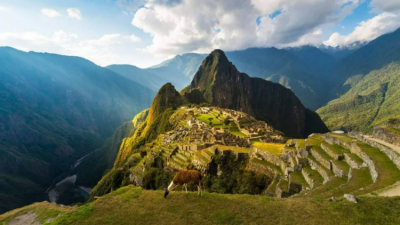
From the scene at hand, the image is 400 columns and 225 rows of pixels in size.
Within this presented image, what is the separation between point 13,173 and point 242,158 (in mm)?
227746

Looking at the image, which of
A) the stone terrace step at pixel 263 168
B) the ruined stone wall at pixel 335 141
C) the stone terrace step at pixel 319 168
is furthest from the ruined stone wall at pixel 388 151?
the stone terrace step at pixel 263 168

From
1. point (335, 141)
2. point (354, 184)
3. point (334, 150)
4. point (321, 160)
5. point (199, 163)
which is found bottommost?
point (199, 163)

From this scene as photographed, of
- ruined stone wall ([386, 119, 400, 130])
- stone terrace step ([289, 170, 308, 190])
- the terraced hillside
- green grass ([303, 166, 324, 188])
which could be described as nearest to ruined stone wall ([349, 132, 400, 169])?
ruined stone wall ([386, 119, 400, 130])

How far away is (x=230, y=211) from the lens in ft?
39.9

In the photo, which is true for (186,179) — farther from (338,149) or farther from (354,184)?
(338,149)

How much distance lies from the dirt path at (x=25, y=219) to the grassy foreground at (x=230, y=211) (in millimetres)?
11719

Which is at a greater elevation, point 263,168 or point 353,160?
point 353,160

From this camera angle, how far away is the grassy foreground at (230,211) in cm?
1086

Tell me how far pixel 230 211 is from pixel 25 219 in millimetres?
22706

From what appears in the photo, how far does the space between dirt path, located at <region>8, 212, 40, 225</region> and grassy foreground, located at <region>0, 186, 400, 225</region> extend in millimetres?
11719

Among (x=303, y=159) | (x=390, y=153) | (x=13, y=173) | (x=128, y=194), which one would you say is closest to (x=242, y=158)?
(x=303, y=159)

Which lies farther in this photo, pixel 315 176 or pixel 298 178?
pixel 298 178

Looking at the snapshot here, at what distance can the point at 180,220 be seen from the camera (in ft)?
37.6

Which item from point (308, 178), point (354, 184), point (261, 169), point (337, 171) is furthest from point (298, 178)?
point (261, 169)
